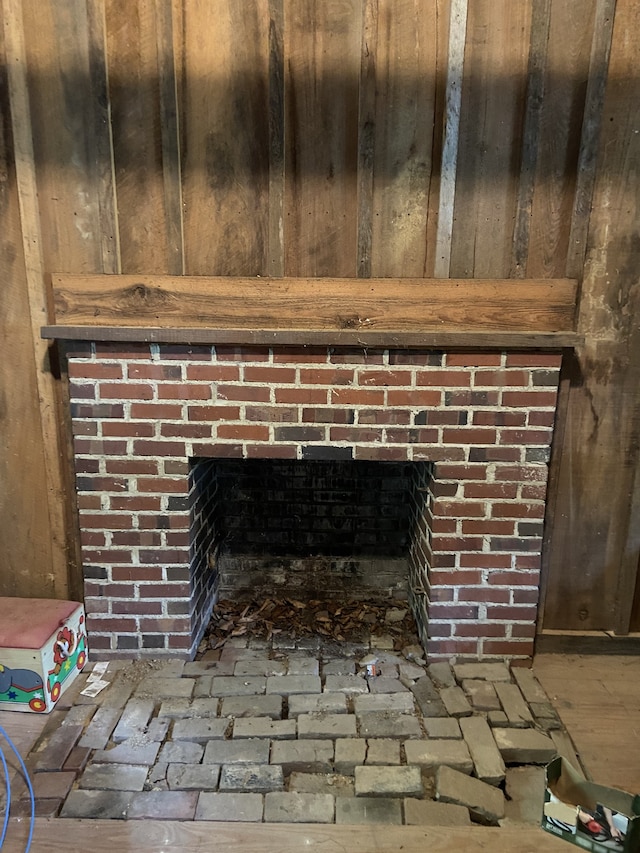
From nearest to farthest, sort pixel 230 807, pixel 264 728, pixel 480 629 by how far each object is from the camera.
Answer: pixel 230 807 → pixel 264 728 → pixel 480 629

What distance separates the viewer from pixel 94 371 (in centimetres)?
205

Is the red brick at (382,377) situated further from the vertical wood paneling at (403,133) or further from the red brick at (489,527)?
the red brick at (489,527)

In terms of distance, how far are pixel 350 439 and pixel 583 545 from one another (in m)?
1.00

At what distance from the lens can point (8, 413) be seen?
218 centimetres

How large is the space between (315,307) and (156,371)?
1.90ft

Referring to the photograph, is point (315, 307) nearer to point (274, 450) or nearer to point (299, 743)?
point (274, 450)

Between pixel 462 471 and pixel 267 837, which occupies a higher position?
pixel 462 471

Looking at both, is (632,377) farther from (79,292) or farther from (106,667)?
(106,667)

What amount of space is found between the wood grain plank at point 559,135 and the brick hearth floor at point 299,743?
1.48m

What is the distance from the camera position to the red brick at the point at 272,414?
206 cm

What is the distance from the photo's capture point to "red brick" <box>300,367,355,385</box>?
6.68 feet

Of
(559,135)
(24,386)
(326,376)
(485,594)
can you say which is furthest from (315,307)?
(485,594)

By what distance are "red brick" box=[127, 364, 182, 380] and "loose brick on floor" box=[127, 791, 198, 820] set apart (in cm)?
125

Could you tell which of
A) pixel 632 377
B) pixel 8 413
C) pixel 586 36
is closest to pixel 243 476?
pixel 8 413
